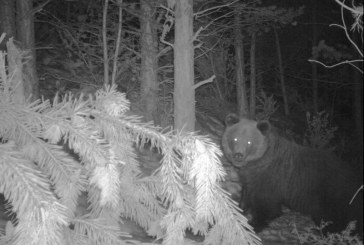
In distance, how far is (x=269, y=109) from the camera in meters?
14.8

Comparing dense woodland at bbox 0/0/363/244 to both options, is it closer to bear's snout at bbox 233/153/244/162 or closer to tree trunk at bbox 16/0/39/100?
tree trunk at bbox 16/0/39/100

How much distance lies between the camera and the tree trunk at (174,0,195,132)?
21.3ft

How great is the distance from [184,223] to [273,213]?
5.86 m

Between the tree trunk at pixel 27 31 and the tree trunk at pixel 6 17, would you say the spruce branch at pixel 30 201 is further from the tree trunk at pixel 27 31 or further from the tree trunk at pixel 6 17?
the tree trunk at pixel 6 17

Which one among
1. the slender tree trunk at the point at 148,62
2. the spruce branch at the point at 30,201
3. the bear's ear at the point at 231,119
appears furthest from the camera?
the bear's ear at the point at 231,119

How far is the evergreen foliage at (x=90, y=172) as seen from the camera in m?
1.75

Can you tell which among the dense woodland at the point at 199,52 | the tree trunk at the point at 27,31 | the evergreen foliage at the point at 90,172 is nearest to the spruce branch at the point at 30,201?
the evergreen foliage at the point at 90,172

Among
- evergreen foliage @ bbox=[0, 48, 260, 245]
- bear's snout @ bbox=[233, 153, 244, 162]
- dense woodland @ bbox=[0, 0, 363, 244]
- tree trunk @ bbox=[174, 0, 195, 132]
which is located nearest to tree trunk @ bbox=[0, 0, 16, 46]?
dense woodland @ bbox=[0, 0, 363, 244]

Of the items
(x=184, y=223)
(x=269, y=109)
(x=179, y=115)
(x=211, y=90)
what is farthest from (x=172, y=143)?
(x=269, y=109)

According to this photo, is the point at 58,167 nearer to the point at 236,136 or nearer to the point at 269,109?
the point at 236,136

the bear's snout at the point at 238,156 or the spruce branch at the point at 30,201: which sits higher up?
the spruce branch at the point at 30,201

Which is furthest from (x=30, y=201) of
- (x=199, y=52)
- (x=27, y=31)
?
(x=199, y=52)

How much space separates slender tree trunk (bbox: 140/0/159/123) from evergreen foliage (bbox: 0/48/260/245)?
5.76 metres

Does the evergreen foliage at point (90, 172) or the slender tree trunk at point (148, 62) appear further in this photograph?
the slender tree trunk at point (148, 62)
